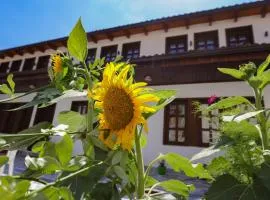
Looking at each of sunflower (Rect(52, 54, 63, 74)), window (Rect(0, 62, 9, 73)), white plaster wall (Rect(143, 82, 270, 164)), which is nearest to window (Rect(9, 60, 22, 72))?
window (Rect(0, 62, 9, 73))

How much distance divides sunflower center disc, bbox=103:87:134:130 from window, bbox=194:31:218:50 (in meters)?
8.82

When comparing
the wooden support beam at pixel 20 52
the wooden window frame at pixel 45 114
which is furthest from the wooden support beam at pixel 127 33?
the wooden support beam at pixel 20 52

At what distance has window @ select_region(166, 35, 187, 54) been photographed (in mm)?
9219

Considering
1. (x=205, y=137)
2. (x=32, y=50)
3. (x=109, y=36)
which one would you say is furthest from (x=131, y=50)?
(x=32, y=50)

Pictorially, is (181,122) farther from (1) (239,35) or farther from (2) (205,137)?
(1) (239,35)

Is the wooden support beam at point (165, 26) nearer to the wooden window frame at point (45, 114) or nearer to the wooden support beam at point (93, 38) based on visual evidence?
the wooden support beam at point (93, 38)

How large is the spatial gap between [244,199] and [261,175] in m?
0.05

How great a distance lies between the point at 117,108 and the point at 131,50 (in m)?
9.96

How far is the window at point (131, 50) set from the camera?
10.0m

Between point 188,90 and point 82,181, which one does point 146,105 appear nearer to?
point 82,181

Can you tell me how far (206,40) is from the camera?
8.94m

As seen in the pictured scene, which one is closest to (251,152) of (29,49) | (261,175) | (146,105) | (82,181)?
(261,175)

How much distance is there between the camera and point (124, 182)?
35 centimetres

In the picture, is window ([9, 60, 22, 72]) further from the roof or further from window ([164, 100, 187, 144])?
window ([164, 100, 187, 144])
